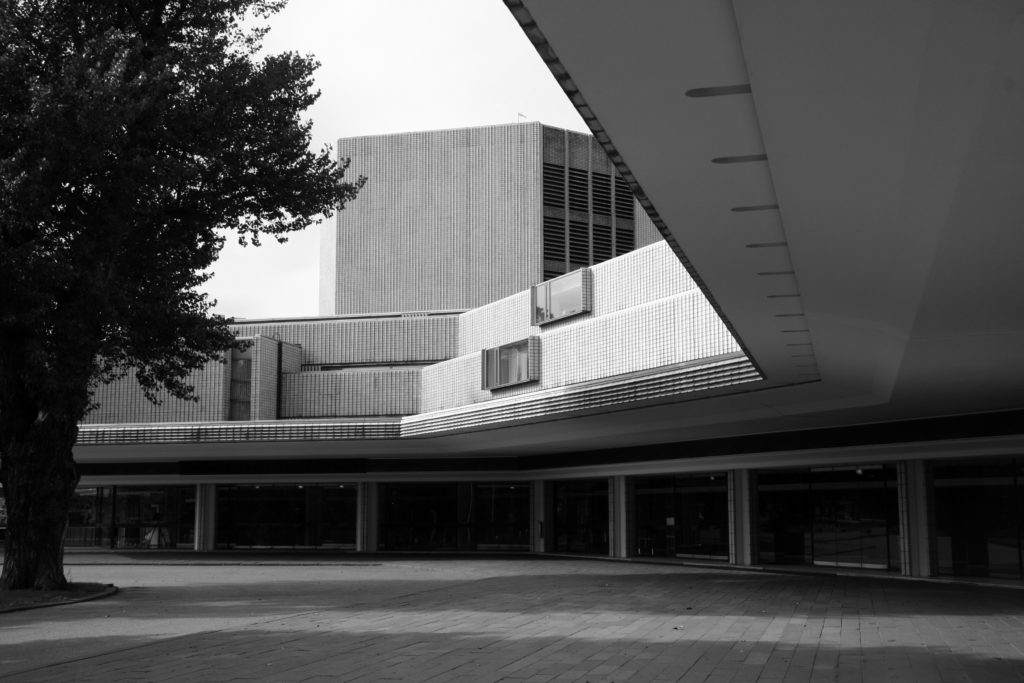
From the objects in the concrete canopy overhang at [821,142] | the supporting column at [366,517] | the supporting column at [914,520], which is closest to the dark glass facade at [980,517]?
the supporting column at [914,520]

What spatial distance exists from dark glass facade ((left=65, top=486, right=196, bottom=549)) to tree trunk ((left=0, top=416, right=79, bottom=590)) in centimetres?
1473

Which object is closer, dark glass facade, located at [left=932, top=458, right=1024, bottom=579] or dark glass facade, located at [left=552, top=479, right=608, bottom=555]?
dark glass facade, located at [left=932, top=458, right=1024, bottom=579]

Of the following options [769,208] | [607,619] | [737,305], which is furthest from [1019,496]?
[769,208]

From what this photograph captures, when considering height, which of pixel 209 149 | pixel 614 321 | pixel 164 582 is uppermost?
pixel 209 149

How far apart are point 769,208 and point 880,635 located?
7044mm

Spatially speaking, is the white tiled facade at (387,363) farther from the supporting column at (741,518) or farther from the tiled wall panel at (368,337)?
the supporting column at (741,518)

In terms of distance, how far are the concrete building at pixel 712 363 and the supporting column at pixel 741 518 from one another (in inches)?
2.2

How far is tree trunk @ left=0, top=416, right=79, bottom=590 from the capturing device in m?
17.0

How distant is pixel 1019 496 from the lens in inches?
717

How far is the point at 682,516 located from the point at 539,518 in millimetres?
5493

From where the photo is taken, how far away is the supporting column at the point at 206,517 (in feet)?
103

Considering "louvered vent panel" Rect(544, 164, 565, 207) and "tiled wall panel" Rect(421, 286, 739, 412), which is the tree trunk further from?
"louvered vent panel" Rect(544, 164, 565, 207)

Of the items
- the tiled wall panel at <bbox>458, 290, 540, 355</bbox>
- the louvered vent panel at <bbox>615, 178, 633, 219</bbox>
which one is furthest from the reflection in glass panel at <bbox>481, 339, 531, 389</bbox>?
the louvered vent panel at <bbox>615, 178, 633, 219</bbox>

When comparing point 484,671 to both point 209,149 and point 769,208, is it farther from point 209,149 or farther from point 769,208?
point 209,149
